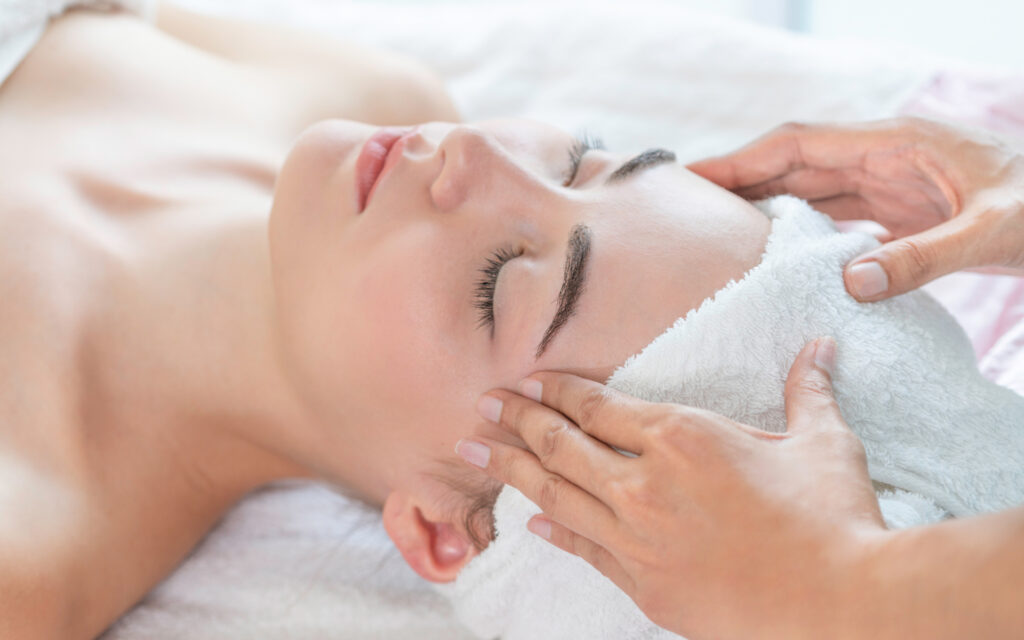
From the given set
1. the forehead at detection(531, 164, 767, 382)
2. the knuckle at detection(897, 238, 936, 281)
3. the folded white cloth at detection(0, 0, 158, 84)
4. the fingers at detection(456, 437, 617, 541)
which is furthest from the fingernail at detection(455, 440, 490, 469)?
the folded white cloth at detection(0, 0, 158, 84)

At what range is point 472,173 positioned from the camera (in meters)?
1.04

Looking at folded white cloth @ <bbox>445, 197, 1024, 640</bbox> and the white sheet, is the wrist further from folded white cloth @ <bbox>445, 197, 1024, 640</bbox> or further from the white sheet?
the white sheet

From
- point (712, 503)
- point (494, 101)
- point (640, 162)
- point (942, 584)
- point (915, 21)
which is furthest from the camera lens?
point (915, 21)

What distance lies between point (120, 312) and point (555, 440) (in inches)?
28.2

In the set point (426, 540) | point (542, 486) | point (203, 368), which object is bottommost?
point (426, 540)

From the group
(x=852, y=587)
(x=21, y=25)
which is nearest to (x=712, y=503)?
(x=852, y=587)

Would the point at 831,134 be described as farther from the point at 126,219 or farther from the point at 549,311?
the point at 126,219

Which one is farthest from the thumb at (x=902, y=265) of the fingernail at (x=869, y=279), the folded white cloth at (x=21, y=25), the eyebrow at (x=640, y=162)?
the folded white cloth at (x=21, y=25)

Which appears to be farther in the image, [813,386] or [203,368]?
[203,368]

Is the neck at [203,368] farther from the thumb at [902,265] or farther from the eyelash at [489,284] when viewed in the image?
the thumb at [902,265]

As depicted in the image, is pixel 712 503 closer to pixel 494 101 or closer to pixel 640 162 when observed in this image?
pixel 640 162

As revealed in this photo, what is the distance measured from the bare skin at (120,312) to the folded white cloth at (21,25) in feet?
0.07

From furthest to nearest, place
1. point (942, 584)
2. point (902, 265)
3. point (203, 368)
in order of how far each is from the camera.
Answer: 1. point (203, 368)
2. point (902, 265)
3. point (942, 584)

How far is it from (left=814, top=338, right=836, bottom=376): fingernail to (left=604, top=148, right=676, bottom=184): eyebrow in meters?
0.31
